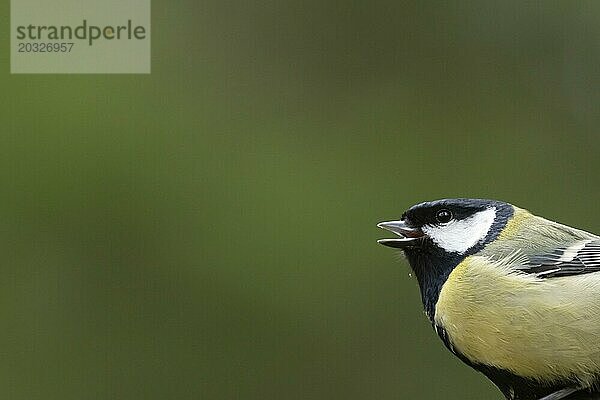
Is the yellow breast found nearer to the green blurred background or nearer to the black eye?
the black eye

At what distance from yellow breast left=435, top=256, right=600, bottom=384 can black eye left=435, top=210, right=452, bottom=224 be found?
122 millimetres

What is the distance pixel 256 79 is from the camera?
4.60 metres

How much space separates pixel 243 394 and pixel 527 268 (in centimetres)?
249

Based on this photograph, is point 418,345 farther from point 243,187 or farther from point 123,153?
point 123,153

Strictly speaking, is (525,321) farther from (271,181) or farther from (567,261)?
(271,181)

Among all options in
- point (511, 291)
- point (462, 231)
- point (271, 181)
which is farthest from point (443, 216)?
point (271, 181)

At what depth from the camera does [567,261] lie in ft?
6.49

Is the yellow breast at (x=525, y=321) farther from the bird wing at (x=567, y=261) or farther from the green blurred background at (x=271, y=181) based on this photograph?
the green blurred background at (x=271, y=181)

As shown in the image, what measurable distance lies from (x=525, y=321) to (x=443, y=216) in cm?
29

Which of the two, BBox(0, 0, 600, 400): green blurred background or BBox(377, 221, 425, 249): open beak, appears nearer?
BBox(377, 221, 425, 249): open beak

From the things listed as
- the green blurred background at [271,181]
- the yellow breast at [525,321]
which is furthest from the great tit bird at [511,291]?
the green blurred background at [271,181]

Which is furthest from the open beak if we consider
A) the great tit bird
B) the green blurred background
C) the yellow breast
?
the green blurred background

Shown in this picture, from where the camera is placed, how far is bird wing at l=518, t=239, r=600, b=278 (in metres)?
1.95

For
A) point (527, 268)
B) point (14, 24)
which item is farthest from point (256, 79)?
point (527, 268)
